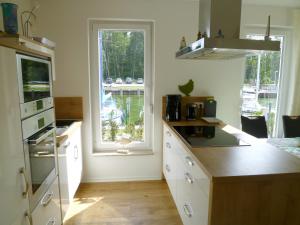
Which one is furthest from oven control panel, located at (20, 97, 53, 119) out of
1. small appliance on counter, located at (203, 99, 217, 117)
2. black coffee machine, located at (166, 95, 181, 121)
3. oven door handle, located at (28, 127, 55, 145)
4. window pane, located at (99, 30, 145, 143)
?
small appliance on counter, located at (203, 99, 217, 117)

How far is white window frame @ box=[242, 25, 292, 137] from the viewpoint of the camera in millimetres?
3057

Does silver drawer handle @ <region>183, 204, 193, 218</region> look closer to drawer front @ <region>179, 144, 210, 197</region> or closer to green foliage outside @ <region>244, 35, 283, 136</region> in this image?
drawer front @ <region>179, 144, 210, 197</region>

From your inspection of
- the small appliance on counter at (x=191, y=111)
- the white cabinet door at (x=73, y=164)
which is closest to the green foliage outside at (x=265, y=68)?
the small appliance on counter at (x=191, y=111)

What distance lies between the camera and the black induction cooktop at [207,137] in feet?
5.88

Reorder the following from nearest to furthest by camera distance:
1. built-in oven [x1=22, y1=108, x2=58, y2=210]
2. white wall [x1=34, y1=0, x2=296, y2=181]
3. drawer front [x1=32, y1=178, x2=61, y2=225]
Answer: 1. built-in oven [x1=22, y1=108, x2=58, y2=210]
2. drawer front [x1=32, y1=178, x2=61, y2=225]
3. white wall [x1=34, y1=0, x2=296, y2=181]

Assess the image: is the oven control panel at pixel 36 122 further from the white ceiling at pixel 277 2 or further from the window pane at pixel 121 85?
the white ceiling at pixel 277 2

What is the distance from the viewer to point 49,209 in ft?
5.27

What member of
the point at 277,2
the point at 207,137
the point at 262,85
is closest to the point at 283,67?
the point at 262,85

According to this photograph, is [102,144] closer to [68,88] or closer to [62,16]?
[68,88]

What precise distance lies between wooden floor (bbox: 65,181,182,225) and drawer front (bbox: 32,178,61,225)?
20.9 inches

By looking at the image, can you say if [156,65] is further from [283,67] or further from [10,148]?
[10,148]

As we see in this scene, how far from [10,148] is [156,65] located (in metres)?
2.10

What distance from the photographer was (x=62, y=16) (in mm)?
2693

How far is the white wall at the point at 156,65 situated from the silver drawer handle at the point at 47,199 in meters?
1.32
